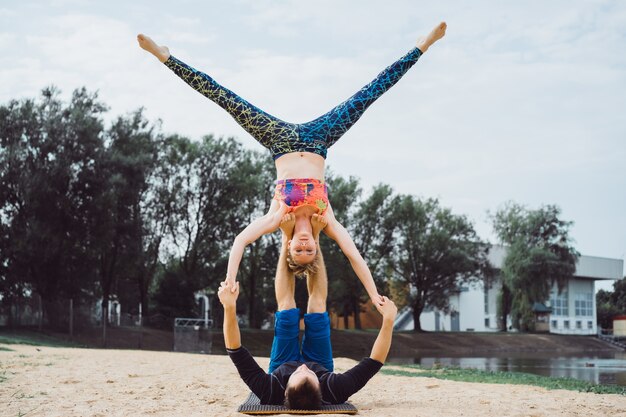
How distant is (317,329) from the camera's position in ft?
20.4

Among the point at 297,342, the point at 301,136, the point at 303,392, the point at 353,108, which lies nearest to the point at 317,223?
the point at 301,136

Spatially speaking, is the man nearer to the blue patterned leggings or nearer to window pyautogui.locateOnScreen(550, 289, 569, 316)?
the blue patterned leggings

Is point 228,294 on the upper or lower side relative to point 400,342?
upper

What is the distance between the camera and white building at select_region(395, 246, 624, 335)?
55.1 m

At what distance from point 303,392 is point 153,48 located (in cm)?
383

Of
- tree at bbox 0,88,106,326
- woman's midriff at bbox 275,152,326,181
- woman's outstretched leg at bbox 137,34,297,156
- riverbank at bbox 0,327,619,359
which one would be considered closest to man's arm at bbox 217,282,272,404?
woman's midriff at bbox 275,152,326,181

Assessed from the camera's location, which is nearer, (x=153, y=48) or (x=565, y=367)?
(x=153, y=48)

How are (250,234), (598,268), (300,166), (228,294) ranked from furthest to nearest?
(598,268)
(300,166)
(250,234)
(228,294)

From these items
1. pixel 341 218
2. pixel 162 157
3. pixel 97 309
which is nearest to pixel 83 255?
pixel 97 309

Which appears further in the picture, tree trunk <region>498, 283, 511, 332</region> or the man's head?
tree trunk <region>498, 283, 511, 332</region>

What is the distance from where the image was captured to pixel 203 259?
117 feet

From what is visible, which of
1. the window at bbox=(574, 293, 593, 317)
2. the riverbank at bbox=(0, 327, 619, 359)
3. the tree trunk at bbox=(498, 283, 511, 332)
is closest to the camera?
the riverbank at bbox=(0, 327, 619, 359)

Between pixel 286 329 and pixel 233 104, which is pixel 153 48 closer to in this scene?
pixel 233 104

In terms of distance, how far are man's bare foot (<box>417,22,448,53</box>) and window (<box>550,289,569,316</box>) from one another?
187ft
